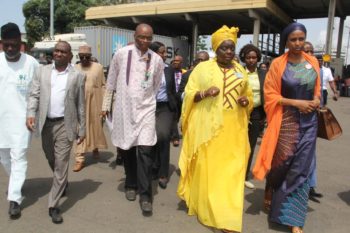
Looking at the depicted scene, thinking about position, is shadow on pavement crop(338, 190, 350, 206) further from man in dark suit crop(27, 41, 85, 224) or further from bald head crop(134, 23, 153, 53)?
man in dark suit crop(27, 41, 85, 224)

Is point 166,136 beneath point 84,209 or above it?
above

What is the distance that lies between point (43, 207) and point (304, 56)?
127 inches

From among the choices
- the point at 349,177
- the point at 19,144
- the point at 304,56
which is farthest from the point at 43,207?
the point at 349,177

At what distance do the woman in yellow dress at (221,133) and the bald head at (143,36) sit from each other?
0.73 meters

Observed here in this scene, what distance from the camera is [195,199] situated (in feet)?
14.2

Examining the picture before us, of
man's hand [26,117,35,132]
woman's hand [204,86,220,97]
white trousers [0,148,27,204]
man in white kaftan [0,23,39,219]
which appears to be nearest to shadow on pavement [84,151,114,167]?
white trousers [0,148,27,204]

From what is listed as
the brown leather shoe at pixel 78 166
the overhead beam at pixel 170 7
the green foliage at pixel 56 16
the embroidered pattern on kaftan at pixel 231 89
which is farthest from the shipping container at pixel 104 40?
the embroidered pattern on kaftan at pixel 231 89

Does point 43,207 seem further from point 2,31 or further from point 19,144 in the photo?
point 2,31

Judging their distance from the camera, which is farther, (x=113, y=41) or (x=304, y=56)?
(x=113, y=41)

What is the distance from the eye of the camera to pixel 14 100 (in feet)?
14.5

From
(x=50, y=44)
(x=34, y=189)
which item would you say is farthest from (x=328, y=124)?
(x=50, y=44)

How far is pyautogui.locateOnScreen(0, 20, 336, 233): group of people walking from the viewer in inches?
159

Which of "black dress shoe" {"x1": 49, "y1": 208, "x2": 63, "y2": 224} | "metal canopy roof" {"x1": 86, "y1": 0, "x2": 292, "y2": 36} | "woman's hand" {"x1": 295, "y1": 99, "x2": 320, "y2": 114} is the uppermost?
"metal canopy roof" {"x1": 86, "y1": 0, "x2": 292, "y2": 36}

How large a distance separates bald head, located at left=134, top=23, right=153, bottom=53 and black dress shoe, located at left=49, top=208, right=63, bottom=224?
1.98 metres
